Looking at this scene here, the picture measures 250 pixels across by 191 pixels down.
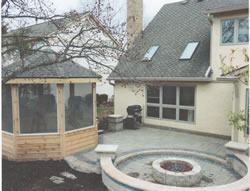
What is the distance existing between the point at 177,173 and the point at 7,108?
5619 millimetres

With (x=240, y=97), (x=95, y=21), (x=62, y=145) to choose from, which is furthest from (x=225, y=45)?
(x=62, y=145)

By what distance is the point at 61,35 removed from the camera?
6.20m

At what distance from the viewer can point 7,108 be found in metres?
7.18

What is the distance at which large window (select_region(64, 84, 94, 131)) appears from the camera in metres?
7.32

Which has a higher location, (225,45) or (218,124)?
(225,45)

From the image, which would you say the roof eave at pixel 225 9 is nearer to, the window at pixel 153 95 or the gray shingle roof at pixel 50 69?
the window at pixel 153 95

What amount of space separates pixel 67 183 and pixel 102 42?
12.3ft

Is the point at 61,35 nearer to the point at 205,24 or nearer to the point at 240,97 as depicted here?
the point at 240,97

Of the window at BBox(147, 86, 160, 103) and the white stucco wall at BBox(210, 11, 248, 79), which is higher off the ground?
the white stucco wall at BBox(210, 11, 248, 79)

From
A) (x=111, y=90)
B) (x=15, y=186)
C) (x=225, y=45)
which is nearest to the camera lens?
(x=15, y=186)

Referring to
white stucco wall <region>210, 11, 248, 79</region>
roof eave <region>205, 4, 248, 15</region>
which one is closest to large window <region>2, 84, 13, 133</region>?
white stucco wall <region>210, 11, 248, 79</region>

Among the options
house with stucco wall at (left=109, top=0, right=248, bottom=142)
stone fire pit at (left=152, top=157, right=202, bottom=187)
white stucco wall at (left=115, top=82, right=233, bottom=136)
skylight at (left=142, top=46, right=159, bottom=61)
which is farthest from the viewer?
skylight at (left=142, top=46, right=159, bottom=61)

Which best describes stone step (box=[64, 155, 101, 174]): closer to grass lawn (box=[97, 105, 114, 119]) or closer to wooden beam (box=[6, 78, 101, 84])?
wooden beam (box=[6, 78, 101, 84])

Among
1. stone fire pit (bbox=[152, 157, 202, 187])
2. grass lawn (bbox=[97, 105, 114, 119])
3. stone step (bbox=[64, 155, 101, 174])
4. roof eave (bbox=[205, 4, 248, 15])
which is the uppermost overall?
roof eave (bbox=[205, 4, 248, 15])
